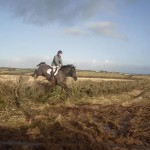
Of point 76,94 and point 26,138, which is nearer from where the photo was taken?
point 26,138

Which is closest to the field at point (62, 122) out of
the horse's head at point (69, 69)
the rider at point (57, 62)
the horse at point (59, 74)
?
the horse at point (59, 74)

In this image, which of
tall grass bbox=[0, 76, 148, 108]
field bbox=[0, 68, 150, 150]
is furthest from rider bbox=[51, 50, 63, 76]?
field bbox=[0, 68, 150, 150]

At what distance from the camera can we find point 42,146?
8.79 m

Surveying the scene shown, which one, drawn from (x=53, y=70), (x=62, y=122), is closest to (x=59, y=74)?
(x=53, y=70)

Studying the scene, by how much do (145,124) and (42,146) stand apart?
6.06 m

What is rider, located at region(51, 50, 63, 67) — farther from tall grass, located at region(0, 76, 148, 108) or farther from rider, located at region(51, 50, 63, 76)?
tall grass, located at region(0, 76, 148, 108)

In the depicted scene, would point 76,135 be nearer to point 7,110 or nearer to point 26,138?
point 26,138

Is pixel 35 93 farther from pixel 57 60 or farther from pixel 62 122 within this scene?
pixel 57 60

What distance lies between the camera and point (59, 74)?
2308 cm

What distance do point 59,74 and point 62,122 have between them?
1035cm

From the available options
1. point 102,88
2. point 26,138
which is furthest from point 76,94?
point 26,138

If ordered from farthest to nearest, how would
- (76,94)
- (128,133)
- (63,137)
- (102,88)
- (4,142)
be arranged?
(102,88) < (76,94) < (128,133) < (63,137) < (4,142)

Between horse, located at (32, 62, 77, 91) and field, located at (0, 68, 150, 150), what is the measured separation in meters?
1.31

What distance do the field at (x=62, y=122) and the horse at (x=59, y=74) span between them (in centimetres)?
131
